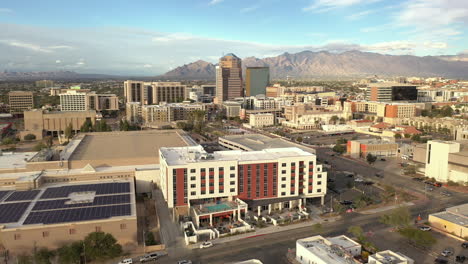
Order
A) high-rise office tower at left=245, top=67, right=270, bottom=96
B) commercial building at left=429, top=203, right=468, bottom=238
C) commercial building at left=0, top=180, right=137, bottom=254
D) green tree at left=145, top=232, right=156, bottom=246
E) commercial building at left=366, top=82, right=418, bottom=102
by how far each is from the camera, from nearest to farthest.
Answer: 1. commercial building at left=0, top=180, right=137, bottom=254
2. green tree at left=145, top=232, right=156, bottom=246
3. commercial building at left=429, top=203, right=468, bottom=238
4. commercial building at left=366, top=82, right=418, bottom=102
5. high-rise office tower at left=245, top=67, right=270, bottom=96

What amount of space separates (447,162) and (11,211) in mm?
34421

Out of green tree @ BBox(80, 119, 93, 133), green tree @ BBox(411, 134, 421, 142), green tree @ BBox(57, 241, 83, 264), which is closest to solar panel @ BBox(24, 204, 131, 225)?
green tree @ BBox(57, 241, 83, 264)

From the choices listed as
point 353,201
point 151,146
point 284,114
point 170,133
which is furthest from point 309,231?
point 284,114

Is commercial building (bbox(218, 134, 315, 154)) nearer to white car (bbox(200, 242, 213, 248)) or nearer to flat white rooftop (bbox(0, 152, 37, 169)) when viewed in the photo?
white car (bbox(200, 242, 213, 248))

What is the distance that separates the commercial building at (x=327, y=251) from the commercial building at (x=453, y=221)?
23.5 ft

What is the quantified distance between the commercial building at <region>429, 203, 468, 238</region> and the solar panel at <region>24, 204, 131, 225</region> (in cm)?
1919

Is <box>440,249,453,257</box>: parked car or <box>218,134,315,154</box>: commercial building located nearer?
<box>440,249,453,257</box>: parked car

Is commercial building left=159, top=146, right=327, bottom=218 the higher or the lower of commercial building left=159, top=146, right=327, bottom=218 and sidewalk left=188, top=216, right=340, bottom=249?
the higher

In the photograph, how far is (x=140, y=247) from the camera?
68.6ft

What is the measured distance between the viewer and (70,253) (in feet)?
59.9

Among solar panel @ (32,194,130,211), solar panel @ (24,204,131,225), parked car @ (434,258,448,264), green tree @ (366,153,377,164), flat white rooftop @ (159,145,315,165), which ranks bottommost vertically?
parked car @ (434,258,448,264)

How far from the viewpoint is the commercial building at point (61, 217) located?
772 inches

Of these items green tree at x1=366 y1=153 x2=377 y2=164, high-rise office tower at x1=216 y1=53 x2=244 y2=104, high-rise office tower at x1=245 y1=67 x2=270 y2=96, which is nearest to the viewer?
green tree at x1=366 y1=153 x2=377 y2=164

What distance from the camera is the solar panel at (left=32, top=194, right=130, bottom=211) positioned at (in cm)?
2254
